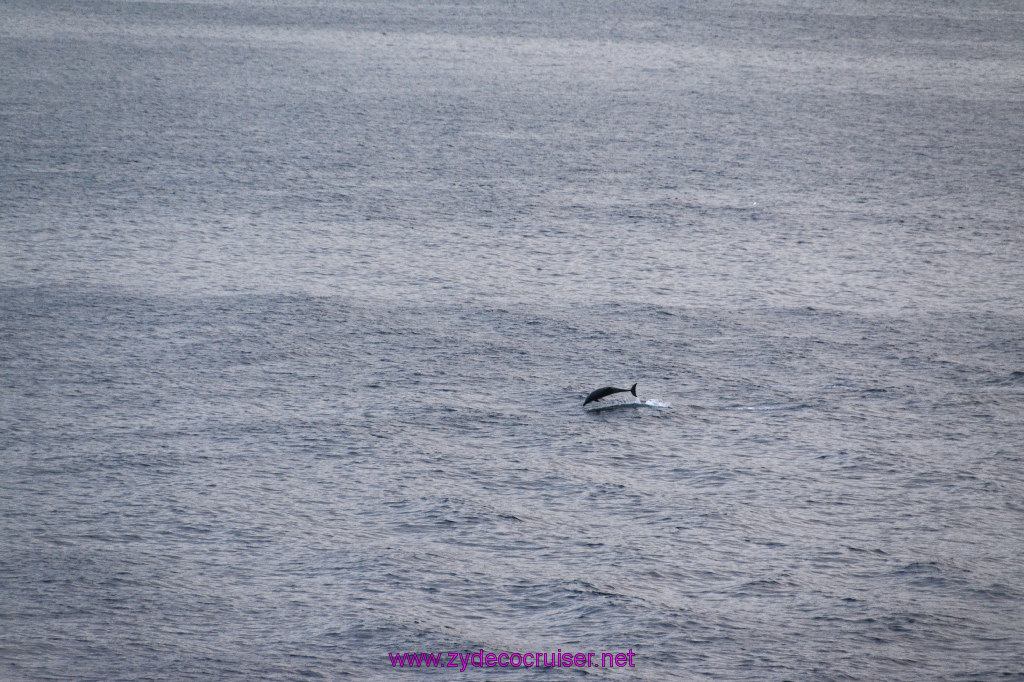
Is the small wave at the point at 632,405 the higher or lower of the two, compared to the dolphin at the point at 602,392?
lower

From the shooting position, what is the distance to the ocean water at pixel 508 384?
3318 millimetres

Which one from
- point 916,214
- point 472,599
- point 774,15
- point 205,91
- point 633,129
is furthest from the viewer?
point 774,15

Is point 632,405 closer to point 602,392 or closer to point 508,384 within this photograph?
point 602,392

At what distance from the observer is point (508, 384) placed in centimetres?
491

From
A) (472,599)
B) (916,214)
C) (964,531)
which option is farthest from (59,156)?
(964,531)

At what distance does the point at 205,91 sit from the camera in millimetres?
10375

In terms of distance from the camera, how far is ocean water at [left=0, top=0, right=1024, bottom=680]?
3.32 metres

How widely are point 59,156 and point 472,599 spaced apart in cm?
584

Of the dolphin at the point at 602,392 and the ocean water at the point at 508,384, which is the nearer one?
the ocean water at the point at 508,384

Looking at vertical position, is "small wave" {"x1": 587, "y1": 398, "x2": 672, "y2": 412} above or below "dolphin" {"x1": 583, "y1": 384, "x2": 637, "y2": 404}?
below

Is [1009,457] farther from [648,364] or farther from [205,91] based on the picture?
[205,91]

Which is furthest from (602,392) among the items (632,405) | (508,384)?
(508,384)

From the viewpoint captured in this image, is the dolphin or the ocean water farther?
the dolphin

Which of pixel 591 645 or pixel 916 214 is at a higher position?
pixel 916 214
